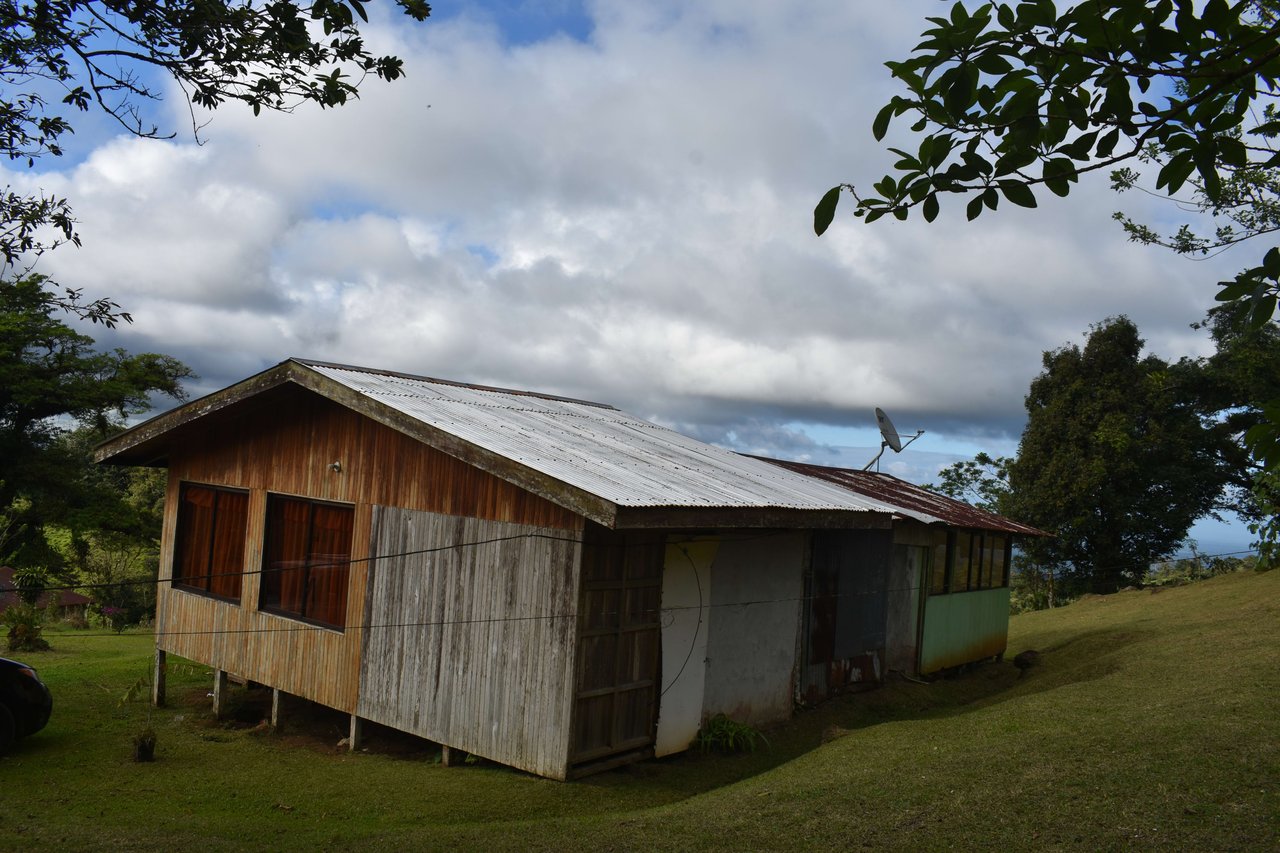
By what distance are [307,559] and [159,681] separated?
3432mm

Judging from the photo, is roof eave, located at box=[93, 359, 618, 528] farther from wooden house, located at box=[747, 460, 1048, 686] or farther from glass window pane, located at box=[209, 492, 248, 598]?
wooden house, located at box=[747, 460, 1048, 686]

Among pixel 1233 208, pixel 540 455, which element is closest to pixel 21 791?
pixel 540 455

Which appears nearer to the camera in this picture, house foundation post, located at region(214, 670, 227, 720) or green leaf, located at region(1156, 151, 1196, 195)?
green leaf, located at region(1156, 151, 1196, 195)

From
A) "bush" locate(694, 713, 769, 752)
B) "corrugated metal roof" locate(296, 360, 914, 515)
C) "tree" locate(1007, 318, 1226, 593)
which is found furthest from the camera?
"tree" locate(1007, 318, 1226, 593)

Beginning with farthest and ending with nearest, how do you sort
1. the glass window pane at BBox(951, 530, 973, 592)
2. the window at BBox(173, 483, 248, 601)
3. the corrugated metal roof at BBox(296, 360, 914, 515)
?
the glass window pane at BBox(951, 530, 973, 592) < the window at BBox(173, 483, 248, 601) < the corrugated metal roof at BBox(296, 360, 914, 515)

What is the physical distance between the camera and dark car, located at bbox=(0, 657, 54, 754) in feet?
30.4

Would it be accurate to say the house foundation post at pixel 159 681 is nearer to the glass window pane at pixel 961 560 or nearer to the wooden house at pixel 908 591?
the wooden house at pixel 908 591

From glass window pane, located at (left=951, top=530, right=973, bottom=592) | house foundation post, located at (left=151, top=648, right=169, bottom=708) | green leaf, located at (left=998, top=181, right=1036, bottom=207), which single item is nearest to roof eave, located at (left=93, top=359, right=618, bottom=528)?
house foundation post, located at (left=151, top=648, right=169, bottom=708)

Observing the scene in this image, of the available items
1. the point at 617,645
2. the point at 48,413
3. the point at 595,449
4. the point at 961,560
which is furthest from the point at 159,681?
the point at 48,413

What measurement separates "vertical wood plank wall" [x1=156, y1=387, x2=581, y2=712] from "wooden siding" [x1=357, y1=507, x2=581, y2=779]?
210mm

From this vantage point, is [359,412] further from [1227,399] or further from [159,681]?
[1227,399]

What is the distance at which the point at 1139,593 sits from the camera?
24.7 meters

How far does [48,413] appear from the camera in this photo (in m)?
26.7

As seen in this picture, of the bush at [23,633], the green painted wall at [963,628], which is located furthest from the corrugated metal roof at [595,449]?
the bush at [23,633]
